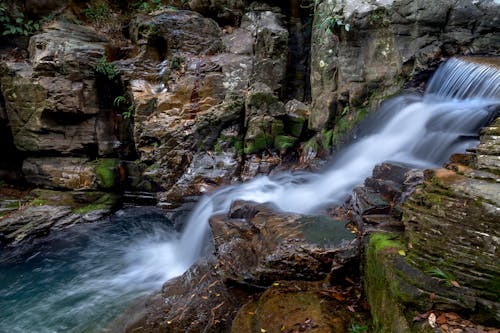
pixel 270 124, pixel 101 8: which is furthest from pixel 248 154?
pixel 101 8

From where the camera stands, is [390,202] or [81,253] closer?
[390,202]

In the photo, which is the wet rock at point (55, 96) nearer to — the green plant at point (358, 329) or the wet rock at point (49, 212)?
the wet rock at point (49, 212)

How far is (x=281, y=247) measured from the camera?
384 centimetres

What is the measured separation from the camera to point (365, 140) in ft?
22.2

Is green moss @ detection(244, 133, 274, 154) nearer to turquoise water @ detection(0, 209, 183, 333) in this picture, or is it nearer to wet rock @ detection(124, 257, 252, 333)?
turquoise water @ detection(0, 209, 183, 333)

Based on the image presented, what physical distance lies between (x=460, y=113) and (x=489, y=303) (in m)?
4.02

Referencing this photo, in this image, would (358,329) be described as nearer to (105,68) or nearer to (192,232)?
(192,232)

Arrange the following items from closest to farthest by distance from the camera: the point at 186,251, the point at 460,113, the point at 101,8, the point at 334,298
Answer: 1. the point at 334,298
2. the point at 460,113
3. the point at 186,251
4. the point at 101,8

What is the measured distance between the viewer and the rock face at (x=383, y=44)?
641cm

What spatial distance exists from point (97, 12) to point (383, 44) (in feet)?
31.1

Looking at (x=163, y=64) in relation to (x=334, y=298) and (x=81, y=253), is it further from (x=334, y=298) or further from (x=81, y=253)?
(x=334, y=298)

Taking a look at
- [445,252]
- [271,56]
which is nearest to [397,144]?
[445,252]

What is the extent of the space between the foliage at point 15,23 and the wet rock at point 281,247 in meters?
9.42

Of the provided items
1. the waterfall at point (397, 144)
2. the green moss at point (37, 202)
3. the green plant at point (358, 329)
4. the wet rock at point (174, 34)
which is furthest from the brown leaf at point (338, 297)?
the wet rock at point (174, 34)
